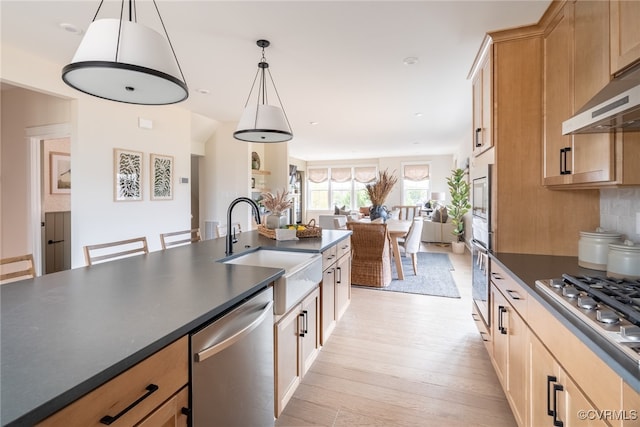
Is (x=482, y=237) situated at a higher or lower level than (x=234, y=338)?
higher

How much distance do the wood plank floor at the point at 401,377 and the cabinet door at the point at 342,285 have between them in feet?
0.65

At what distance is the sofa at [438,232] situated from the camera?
753cm


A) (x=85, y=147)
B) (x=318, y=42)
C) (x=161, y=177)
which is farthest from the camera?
(x=161, y=177)

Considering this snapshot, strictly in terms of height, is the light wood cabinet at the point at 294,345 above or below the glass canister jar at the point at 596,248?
below

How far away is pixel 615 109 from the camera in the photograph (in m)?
1.07

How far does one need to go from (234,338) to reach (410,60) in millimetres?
2898

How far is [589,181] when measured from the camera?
1.51m

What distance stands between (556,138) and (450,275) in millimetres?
3257

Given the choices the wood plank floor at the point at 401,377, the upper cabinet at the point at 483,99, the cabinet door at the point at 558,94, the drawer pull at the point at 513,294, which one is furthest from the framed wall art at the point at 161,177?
the cabinet door at the point at 558,94

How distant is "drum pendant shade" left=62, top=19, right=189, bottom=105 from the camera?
1191 mm

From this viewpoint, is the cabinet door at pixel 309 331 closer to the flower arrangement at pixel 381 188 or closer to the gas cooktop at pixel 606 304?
the gas cooktop at pixel 606 304

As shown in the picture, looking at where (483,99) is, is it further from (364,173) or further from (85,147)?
(364,173)

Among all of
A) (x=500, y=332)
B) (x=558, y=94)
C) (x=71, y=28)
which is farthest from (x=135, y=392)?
(x=71, y=28)

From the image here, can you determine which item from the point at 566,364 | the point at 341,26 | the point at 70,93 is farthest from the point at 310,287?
the point at 70,93
